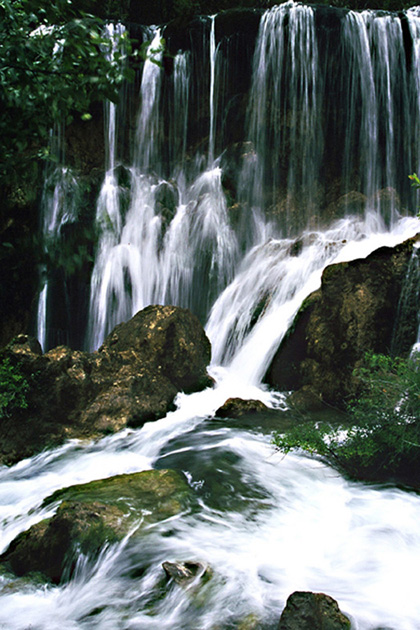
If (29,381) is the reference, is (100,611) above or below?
below

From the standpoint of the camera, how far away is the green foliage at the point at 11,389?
6.73 metres

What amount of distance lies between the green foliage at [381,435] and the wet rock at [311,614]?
199cm

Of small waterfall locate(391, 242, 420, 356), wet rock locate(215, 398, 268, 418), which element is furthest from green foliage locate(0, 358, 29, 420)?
small waterfall locate(391, 242, 420, 356)

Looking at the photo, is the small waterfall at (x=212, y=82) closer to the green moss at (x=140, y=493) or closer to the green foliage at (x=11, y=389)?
the green foliage at (x=11, y=389)

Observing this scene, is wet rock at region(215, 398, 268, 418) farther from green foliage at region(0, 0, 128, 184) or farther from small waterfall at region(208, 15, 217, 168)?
small waterfall at region(208, 15, 217, 168)

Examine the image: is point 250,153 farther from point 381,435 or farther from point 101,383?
point 381,435

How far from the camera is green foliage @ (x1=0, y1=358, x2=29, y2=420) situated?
6730 millimetres

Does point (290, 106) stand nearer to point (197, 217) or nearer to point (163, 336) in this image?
point (197, 217)

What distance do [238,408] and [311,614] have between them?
4503mm

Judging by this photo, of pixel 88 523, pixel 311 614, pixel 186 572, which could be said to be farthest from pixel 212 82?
pixel 311 614

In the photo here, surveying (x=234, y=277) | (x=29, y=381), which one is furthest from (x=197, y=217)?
(x=29, y=381)

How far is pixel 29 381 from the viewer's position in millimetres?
7094

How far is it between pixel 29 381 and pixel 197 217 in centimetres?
821

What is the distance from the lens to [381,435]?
5.03 metres
